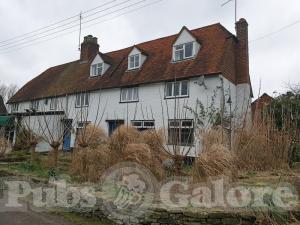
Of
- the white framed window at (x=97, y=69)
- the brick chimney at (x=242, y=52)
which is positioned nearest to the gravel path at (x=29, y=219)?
the brick chimney at (x=242, y=52)

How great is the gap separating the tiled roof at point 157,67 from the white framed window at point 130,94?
47cm

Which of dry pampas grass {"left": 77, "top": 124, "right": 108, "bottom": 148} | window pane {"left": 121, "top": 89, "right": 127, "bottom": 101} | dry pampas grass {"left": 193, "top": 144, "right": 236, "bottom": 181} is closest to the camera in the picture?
dry pampas grass {"left": 193, "top": 144, "right": 236, "bottom": 181}

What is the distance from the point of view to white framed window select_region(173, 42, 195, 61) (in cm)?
2055

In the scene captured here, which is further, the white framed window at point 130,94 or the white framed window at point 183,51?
the white framed window at point 130,94

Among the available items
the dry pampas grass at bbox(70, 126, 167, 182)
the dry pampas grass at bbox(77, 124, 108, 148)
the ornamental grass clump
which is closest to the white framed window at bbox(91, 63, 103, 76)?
the dry pampas grass at bbox(77, 124, 108, 148)

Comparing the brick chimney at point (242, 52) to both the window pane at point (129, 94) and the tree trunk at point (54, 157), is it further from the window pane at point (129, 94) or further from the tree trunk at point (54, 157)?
the tree trunk at point (54, 157)

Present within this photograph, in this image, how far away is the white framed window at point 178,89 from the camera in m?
19.2

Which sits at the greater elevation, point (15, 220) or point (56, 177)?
point (56, 177)

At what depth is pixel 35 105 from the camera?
30250mm

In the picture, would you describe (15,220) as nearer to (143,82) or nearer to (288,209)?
(288,209)

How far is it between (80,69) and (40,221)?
901 inches

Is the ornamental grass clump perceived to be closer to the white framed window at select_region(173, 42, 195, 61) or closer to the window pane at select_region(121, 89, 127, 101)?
the white framed window at select_region(173, 42, 195, 61)

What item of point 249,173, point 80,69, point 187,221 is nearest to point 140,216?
point 187,221

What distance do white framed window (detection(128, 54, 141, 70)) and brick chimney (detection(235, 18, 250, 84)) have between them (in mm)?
6826
